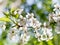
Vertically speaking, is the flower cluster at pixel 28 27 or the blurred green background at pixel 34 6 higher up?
the blurred green background at pixel 34 6

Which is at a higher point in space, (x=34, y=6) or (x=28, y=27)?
(x=34, y=6)

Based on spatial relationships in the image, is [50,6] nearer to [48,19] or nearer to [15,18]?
[48,19]

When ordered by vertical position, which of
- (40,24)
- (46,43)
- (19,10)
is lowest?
(46,43)

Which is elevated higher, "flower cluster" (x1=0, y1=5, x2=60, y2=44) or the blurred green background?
the blurred green background

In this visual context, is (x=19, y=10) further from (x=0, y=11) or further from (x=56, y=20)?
(x=56, y=20)

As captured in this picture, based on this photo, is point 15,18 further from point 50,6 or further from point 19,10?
Answer: point 50,6

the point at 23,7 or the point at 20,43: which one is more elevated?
the point at 23,7

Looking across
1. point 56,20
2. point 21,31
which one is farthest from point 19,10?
point 56,20

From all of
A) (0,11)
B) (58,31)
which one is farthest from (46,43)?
(0,11)
